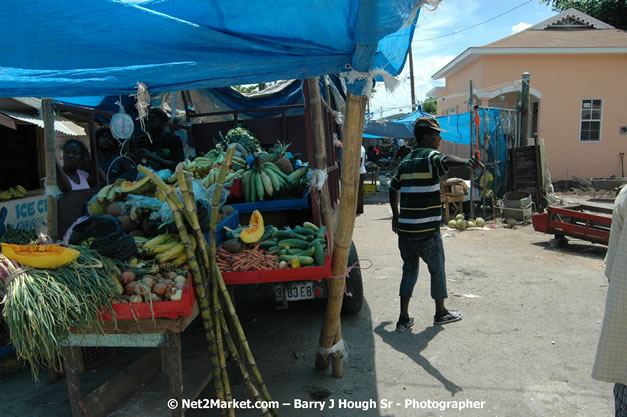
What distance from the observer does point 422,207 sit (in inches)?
175

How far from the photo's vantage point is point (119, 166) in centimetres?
561

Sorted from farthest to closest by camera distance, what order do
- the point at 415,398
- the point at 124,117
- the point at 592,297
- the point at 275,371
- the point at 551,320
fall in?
the point at 592,297, the point at 551,320, the point at 124,117, the point at 275,371, the point at 415,398

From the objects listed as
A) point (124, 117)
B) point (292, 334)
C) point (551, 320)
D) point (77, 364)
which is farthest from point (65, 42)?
point (551, 320)

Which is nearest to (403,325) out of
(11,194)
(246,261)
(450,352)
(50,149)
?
(450,352)

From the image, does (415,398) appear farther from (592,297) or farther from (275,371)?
(592,297)

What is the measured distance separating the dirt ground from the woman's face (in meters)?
2.20

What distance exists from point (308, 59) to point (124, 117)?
2.30 metres

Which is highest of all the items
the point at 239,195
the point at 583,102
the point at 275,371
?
the point at 583,102

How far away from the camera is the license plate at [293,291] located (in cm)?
373

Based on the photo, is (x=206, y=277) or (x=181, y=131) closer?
(x=206, y=277)

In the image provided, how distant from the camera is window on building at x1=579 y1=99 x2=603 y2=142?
16531mm

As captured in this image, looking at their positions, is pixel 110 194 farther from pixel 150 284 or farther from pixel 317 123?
pixel 317 123

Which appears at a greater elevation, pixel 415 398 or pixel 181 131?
pixel 181 131

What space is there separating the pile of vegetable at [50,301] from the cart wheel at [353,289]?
2.57 metres
